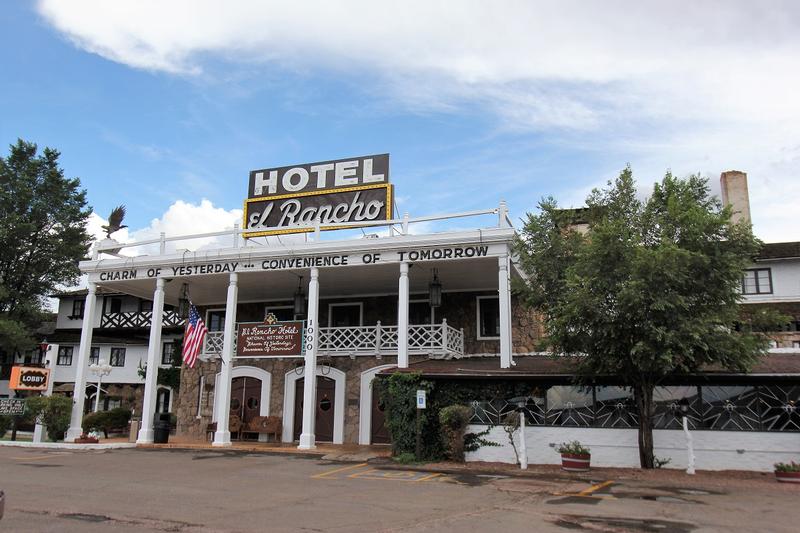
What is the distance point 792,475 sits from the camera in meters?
12.6

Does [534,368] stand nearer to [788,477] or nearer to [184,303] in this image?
[788,477]

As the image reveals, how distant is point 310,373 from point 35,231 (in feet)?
87.3

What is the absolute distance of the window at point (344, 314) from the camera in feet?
76.6

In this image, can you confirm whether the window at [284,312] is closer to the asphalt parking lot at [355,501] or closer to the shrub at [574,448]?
the asphalt parking lot at [355,501]

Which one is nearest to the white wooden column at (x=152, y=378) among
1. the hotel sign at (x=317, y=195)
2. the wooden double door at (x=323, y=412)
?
the hotel sign at (x=317, y=195)

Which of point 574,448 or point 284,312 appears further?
point 284,312

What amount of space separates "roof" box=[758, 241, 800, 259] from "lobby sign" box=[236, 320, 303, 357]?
743 inches

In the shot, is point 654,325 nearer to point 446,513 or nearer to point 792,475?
point 792,475

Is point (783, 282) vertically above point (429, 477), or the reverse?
point (783, 282)

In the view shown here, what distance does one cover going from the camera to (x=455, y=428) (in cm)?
1575

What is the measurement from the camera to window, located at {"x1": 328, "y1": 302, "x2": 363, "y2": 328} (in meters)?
23.4

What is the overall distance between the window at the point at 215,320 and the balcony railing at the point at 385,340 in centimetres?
322

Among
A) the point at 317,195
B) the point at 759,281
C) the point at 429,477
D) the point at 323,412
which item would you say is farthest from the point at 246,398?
the point at 759,281

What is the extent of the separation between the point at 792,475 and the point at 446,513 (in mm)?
7817
